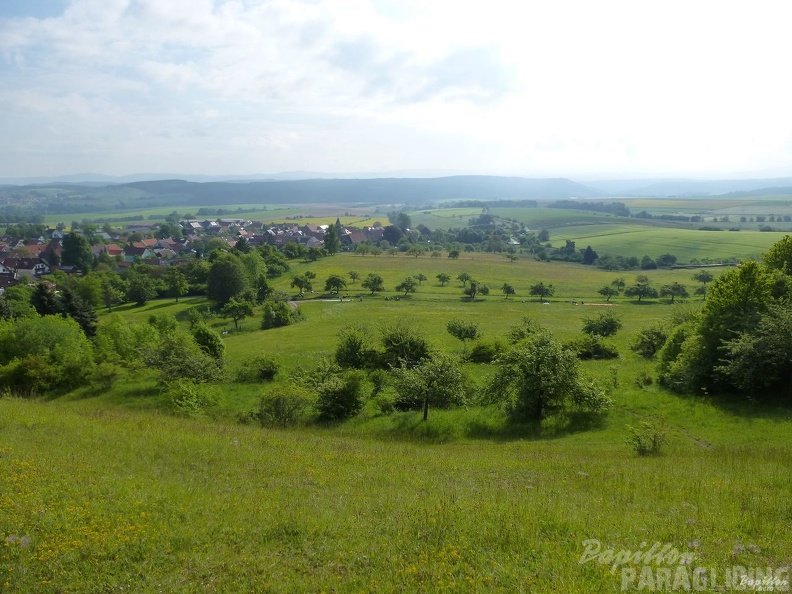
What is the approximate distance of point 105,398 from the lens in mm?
30188

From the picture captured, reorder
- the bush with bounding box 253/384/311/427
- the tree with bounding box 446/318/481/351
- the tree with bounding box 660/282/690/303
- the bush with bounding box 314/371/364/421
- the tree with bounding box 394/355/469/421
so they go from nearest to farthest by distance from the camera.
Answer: the bush with bounding box 253/384/311/427
the tree with bounding box 394/355/469/421
the bush with bounding box 314/371/364/421
the tree with bounding box 446/318/481/351
the tree with bounding box 660/282/690/303

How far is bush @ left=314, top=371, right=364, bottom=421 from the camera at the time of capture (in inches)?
1031

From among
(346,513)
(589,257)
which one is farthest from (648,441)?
(589,257)

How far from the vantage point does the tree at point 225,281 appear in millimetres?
76438

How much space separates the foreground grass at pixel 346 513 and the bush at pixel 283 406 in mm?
6517

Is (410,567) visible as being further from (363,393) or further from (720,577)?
(363,393)

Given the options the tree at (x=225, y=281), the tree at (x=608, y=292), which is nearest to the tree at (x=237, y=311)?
the tree at (x=225, y=281)

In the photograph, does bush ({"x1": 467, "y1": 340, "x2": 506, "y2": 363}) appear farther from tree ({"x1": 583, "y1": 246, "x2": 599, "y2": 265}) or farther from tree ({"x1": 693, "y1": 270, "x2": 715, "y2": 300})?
tree ({"x1": 583, "y1": 246, "x2": 599, "y2": 265})

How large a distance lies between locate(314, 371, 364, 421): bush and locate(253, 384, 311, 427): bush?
1.43 meters

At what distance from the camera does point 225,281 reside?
251ft

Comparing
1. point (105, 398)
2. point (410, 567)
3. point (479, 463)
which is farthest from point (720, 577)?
point (105, 398)

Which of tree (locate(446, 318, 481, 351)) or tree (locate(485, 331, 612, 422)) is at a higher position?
tree (locate(485, 331, 612, 422))

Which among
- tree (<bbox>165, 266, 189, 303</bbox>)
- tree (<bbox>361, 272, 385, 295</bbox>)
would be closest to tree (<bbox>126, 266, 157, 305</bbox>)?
tree (<bbox>165, 266, 189, 303</bbox>)

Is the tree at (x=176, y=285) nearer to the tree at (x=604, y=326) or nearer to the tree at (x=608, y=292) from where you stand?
the tree at (x=604, y=326)
